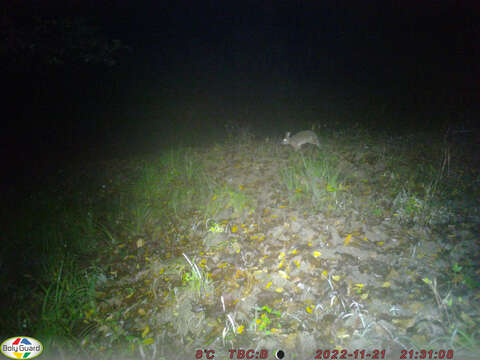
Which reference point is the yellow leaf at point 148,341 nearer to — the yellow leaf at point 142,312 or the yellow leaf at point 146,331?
the yellow leaf at point 146,331

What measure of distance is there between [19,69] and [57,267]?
5.24 meters

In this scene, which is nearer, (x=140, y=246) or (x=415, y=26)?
(x=140, y=246)

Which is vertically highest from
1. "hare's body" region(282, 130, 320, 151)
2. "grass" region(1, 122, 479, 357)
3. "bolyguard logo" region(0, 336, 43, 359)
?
"hare's body" region(282, 130, 320, 151)

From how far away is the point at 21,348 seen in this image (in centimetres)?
223

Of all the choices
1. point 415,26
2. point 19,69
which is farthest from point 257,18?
point 19,69

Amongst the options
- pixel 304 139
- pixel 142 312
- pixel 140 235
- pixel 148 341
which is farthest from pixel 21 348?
pixel 304 139

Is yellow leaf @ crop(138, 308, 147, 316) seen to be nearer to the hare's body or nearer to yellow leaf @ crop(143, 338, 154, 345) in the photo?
yellow leaf @ crop(143, 338, 154, 345)

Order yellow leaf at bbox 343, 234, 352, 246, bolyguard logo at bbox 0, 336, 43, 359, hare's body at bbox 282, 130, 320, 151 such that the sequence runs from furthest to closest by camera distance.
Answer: hare's body at bbox 282, 130, 320, 151, yellow leaf at bbox 343, 234, 352, 246, bolyguard logo at bbox 0, 336, 43, 359

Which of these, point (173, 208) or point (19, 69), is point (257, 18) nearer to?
point (19, 69)

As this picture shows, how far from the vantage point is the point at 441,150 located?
4691mm

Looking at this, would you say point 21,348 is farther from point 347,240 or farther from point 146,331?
point 347,240

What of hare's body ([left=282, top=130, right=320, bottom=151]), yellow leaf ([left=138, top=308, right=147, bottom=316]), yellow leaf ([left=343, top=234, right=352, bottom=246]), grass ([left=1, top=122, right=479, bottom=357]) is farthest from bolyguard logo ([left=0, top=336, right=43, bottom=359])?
hare's body ([left=282, top=130, right=320, bottom=151])

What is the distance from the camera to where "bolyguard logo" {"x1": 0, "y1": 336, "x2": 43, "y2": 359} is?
7.20 ft

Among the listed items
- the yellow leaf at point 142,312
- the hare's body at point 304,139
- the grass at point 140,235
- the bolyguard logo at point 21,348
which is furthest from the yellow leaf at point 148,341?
the hare's body at point 304,139
